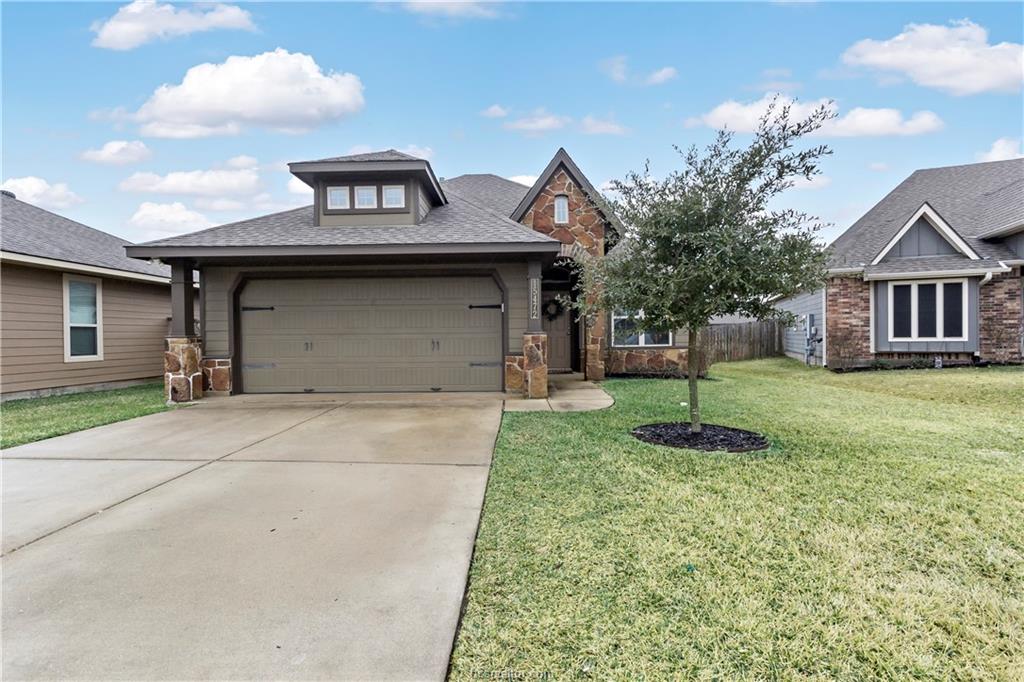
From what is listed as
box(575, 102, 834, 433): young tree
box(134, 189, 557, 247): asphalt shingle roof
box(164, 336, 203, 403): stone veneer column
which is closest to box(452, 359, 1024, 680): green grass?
box(575, 102, 834, 433): young tree

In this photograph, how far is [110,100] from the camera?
1209cm

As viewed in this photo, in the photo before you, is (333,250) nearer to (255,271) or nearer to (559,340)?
(255,271)

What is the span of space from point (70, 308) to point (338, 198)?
20.1 ft

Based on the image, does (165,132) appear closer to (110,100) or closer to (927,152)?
(110,100)

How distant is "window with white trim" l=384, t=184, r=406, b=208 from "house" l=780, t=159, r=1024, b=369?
395 inches

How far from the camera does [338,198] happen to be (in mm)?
9516

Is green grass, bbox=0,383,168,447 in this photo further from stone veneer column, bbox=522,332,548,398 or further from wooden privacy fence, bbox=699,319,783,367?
wooden privacy fence, bbox=699,319,783,367

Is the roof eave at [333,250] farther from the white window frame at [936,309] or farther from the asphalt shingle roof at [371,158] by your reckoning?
Answer: the white window frame at [936,309]

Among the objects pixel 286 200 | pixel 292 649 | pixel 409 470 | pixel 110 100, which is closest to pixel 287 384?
pixel 409 470

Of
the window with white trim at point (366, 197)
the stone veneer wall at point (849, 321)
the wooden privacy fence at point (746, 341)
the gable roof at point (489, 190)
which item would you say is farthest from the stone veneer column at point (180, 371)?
the wooden privacy fence at point (746, 341)

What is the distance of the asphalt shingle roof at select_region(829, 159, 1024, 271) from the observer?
1334 cm

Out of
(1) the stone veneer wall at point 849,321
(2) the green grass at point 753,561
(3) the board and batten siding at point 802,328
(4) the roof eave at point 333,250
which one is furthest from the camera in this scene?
(3) the board and batten siding at point 802,328

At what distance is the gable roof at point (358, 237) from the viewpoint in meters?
8.06

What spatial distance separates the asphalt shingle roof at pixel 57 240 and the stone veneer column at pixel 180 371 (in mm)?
1982
